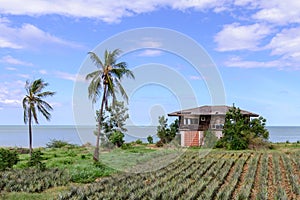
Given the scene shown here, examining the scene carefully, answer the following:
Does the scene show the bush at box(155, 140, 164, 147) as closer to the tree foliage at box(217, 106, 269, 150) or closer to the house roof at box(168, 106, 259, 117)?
the house roof at box(168, 106, 259, 117)

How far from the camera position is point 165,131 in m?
32.7

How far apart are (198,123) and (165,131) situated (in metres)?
3.19

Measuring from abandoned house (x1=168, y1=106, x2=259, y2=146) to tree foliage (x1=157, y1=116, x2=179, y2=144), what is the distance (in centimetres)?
85

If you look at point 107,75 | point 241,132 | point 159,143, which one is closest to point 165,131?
point 159,143

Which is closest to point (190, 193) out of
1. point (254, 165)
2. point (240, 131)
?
point (254, 165)

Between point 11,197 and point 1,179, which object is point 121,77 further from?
point 11,197

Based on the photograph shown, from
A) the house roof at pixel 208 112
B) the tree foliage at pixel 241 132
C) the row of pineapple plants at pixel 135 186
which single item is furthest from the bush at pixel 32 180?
the house roof at pixel 208 112

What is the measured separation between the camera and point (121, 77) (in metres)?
18.6

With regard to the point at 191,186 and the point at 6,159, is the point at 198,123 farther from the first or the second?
the point at 191,186

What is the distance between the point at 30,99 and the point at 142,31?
8278 millimetres

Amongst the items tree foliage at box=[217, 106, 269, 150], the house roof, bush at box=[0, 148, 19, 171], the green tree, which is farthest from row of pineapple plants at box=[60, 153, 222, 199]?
the house roof

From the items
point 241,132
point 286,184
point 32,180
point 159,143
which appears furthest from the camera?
point 159,143

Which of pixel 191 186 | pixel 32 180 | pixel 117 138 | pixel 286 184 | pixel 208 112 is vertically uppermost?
pixel 208 112

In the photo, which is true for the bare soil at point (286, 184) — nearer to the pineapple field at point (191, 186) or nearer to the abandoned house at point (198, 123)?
the pineapple field at point (191, 186)
